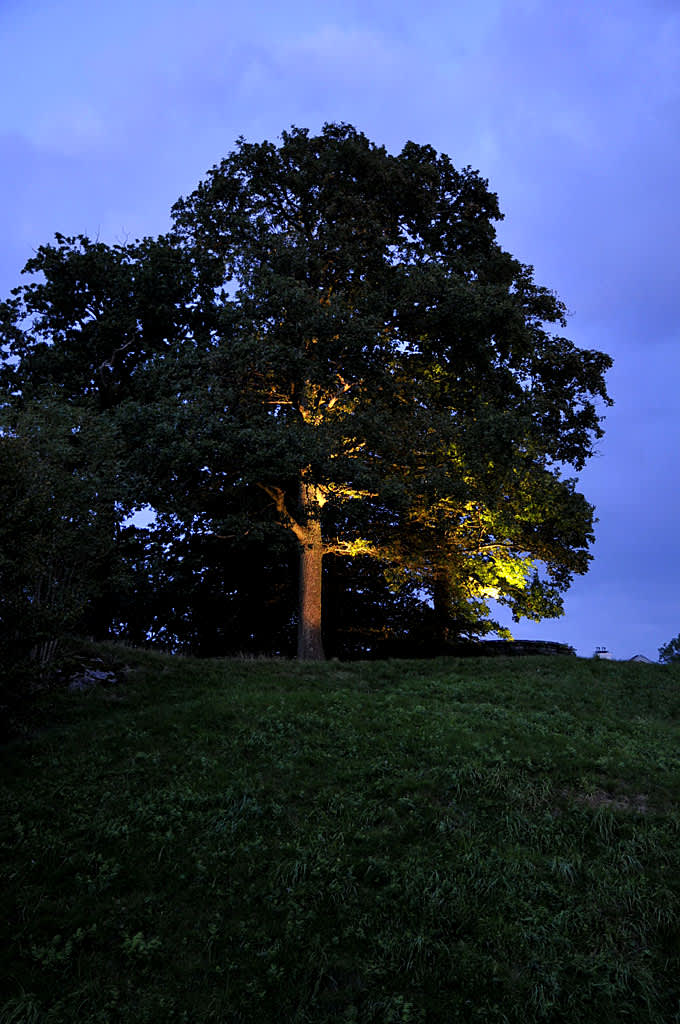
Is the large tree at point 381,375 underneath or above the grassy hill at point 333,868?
above

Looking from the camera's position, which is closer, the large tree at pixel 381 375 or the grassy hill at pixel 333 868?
the grassy hill at pixel 333 868

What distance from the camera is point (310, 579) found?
23.3 m

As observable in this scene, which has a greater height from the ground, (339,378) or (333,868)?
(339,378)

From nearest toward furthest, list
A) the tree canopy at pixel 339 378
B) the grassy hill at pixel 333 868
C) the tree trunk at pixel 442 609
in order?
1. the grassy hill at pixel 333 868
2. the tree canopy at pixel 339 378
3. the tree trunk at pixel 442 609

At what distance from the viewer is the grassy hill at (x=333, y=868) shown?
7246mm

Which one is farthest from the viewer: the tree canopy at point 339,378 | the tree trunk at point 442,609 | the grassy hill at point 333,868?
the tree trunk at point 442,609

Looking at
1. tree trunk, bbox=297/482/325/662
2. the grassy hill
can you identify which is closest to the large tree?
tree trunk, bbox=297/482/325/662

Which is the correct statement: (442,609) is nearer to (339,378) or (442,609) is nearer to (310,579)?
(310,579)

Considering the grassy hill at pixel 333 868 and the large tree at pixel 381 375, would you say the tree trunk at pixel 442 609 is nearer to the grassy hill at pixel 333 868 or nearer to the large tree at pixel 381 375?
the large tree at pixel 381 375

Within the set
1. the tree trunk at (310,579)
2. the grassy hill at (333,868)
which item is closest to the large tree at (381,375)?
the tree trunk at (310,579)

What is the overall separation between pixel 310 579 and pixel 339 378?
22.8 ft

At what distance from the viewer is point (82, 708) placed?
1459cm

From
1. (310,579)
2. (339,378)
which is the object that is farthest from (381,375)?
(310,579)

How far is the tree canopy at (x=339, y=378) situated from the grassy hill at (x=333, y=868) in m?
9.18
